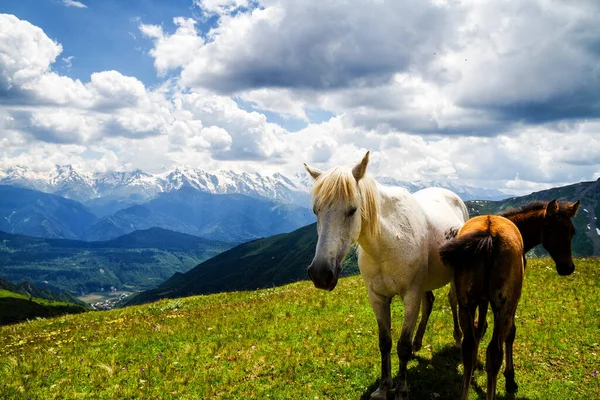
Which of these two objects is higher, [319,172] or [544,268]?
[319,172]

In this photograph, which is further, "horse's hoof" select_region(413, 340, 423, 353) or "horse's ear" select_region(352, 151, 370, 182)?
"horse's hoof" select_region(413, 340, 423, 353)

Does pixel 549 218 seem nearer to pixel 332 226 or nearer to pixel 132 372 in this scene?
pixel 332 226

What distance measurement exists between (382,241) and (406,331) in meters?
2.01

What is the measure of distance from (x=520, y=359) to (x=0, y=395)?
13.1 meters

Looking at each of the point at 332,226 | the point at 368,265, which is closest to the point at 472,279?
the point at 368,265

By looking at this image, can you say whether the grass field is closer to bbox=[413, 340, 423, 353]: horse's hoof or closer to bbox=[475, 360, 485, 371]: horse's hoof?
bbox=[413, 340, 423, 353]: horse's hoof

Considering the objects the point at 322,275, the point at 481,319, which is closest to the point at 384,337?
the point at 481,319

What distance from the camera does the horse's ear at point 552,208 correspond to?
10039 mm

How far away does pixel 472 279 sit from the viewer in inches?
300

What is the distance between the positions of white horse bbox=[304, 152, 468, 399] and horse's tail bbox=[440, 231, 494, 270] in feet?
2.77

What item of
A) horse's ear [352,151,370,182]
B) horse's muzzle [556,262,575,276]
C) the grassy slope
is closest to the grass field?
horse's muzzle [556,262,575,276]

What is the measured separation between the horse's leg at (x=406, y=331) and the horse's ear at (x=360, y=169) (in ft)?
9.39

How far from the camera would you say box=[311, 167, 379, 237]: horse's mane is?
6.80 m

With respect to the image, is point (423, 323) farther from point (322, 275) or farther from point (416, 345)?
point (322, 275)
